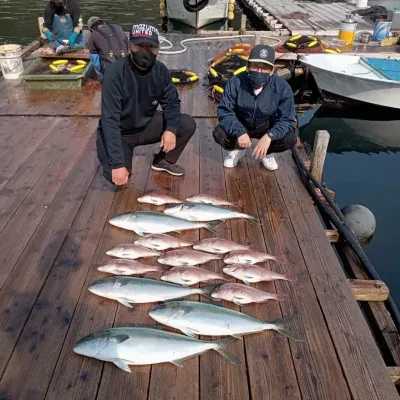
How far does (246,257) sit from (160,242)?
0.79 meters

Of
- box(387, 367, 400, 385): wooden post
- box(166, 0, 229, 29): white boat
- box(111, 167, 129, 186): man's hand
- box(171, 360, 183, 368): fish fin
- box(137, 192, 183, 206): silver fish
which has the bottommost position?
box(166, 0, 229, 29): white boat

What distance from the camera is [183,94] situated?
314 inches

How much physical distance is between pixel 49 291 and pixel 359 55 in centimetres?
991

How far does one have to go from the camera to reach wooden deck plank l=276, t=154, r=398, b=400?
2.44 metres

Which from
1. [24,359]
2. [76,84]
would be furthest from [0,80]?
[24,359]

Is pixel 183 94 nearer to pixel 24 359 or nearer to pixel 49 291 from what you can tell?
pixel 49 291

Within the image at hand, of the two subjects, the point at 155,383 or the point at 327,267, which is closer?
the point at 155,383

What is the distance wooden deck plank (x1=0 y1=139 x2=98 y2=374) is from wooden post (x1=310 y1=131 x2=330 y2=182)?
9.11 ft

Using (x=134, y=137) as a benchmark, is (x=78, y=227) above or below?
below

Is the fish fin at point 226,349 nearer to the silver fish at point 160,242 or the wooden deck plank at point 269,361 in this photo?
the wooden deck plank at point 269,361

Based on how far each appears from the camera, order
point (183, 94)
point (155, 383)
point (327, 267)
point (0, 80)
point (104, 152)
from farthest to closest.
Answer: point (0, 80)
point (183, 94)
point (104, 152)
point (327, 267)
point (155, 383)

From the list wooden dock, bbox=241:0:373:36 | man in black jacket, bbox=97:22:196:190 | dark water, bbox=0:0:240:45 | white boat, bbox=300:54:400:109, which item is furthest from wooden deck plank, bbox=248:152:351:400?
dark water, bbox=0:0:240:45

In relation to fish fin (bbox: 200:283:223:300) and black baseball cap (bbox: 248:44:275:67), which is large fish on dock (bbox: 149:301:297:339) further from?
black baseball cap (bbox: 248:44:275:67)

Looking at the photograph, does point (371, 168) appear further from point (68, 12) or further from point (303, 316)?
point (68, 12)
